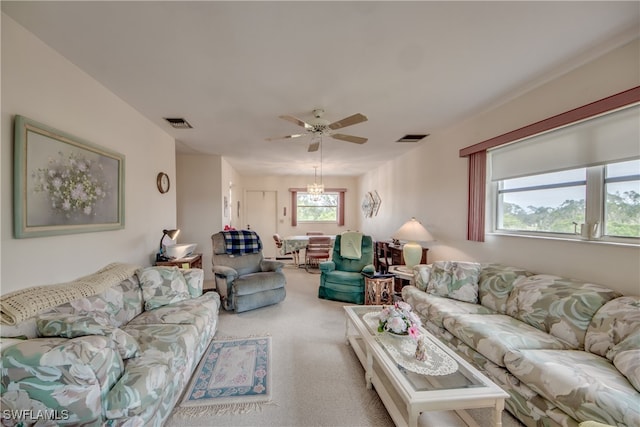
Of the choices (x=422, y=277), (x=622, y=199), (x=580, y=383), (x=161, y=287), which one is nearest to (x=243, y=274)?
(x=161, y=287)

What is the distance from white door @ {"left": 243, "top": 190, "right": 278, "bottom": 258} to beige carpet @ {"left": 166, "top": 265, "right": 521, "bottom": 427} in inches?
169

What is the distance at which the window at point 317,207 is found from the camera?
311 inches

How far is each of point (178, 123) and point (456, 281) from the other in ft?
12.6

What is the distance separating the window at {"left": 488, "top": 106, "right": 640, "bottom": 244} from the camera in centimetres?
185

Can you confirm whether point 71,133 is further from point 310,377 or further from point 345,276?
point 345,276

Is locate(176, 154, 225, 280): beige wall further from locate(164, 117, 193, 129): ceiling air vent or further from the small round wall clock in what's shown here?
locate(164, 117, 193, 129): ceiling air vent

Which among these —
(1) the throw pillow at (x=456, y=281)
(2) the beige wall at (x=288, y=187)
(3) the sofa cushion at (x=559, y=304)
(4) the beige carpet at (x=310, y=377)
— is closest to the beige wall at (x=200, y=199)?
(4) the beige carpet at (x=310, y=377)

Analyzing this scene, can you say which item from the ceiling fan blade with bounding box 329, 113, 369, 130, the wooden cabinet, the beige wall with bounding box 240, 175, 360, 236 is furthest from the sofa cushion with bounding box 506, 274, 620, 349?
the beige wall with bounding box 240, 175, 360, 236

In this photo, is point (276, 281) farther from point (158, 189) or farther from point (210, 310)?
point (158, 189)

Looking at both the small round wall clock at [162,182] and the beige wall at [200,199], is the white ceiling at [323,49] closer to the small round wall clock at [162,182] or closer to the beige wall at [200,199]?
the small round wall clock at [162,182]

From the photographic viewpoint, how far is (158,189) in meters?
3.50

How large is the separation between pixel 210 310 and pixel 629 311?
10.4 feet

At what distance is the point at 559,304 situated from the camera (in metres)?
1.90

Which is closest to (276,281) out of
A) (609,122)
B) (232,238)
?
(232,238)
